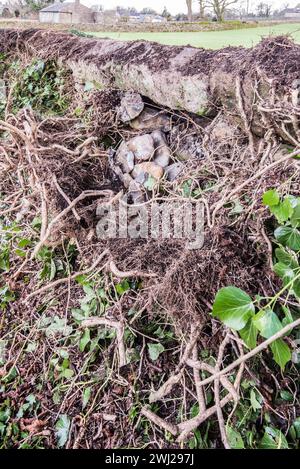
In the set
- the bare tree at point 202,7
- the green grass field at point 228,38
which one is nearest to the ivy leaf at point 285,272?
the green grass field at point 228,38

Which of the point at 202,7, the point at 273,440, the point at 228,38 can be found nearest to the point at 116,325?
the point at 273,440

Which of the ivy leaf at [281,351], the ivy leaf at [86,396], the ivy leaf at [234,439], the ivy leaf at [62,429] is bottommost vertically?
the ivy leaf at [62,429]

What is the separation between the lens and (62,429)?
1.74 meters

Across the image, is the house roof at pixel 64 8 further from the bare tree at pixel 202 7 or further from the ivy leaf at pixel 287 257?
the ivy leaf at pixel 287 257

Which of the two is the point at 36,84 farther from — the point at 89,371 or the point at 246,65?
the point at 89,371

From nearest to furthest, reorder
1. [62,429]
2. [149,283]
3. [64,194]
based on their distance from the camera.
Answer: [62,429] → [149,283] → [64,194]

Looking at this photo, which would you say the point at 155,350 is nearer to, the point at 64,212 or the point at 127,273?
the point at 127,273

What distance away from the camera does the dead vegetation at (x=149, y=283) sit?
162cm

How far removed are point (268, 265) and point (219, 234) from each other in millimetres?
261

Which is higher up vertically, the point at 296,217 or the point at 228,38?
the point at 228,38

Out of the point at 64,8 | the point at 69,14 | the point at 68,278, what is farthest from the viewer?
the point at 64,8

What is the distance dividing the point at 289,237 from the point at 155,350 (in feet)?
2.69

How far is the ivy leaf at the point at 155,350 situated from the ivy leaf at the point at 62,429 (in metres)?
0.51

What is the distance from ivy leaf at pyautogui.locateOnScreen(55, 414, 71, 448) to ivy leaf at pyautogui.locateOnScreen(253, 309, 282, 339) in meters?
1.12
